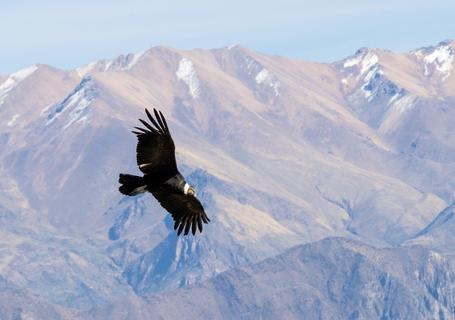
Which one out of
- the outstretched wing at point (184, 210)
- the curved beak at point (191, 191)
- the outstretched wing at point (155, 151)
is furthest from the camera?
the outstretched wing at point (184, 210)

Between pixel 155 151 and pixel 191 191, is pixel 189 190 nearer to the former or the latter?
pixel 191 191

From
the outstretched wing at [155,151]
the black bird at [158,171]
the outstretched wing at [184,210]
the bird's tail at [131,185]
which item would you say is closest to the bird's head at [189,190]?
the black bird at [158,171]

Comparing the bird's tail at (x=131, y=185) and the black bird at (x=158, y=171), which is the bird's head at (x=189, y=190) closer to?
the black bird at (x=158, y=171)

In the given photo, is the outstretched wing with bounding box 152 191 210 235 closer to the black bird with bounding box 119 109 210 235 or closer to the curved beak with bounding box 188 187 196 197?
the black bird with bounding box 119 109 210 235

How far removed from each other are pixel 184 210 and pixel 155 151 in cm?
189

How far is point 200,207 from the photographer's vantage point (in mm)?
33312

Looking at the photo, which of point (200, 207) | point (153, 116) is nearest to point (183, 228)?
point (200, 207)

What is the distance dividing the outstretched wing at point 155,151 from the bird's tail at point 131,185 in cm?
38

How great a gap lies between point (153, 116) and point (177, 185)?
1758 millimetres

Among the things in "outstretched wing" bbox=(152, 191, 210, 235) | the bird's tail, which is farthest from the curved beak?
the bird's tail

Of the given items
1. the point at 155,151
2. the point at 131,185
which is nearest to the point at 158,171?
the point at 155,151

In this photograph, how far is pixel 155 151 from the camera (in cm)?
3253

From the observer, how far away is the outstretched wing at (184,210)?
107ft

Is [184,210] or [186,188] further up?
[186,188]
